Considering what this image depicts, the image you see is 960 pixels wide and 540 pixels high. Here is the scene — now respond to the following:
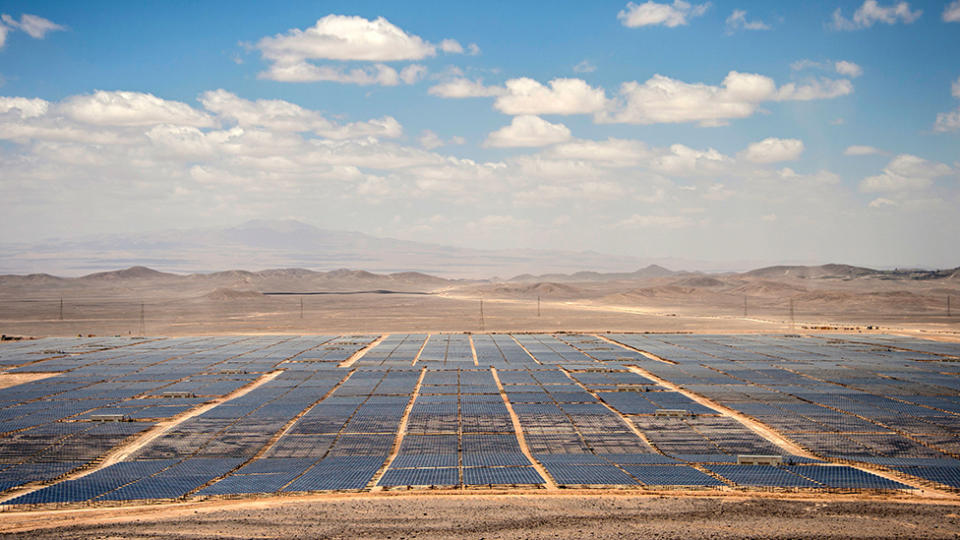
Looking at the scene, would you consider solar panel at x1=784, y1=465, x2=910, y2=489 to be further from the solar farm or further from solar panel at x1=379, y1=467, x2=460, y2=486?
solar panel at x1=379, y1=467, x2=460, y2=486

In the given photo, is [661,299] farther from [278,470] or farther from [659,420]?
[278,470]

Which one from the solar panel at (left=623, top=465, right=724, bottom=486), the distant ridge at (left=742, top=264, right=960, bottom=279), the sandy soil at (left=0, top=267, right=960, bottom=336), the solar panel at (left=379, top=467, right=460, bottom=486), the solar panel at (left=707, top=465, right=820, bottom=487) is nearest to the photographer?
the solar panel at (left=707, top=465, right=820, bottom=487)

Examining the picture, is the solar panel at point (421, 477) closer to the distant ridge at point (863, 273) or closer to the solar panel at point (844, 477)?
the solar panel at point (844, 477)

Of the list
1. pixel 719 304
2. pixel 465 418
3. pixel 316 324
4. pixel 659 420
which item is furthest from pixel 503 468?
pixel 719 304

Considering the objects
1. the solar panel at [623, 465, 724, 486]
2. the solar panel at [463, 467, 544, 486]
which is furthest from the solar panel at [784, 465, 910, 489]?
the solar panel at [463, 467, 544, 486]

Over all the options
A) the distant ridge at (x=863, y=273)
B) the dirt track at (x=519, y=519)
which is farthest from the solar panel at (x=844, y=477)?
the distant ridge at (x=863, y=273)

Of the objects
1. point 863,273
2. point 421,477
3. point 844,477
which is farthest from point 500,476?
point 863,273
